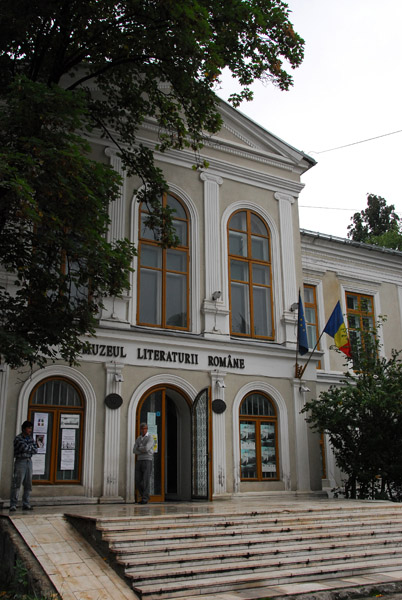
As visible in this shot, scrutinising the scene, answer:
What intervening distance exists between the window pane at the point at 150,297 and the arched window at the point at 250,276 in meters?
2.11

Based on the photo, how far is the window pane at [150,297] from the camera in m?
14.5

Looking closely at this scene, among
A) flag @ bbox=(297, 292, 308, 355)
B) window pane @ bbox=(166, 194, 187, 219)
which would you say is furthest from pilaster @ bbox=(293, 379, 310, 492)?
window pane @ bbox=(166, 194, 187, 219)

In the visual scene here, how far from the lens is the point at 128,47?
39.0 feet

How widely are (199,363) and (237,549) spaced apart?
6.70 metres

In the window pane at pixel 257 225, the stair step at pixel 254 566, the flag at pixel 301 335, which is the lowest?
the stair step at pixel 254 566

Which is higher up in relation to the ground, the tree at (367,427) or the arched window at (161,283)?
the arched window at (161,283)

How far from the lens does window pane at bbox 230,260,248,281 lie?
16.1m

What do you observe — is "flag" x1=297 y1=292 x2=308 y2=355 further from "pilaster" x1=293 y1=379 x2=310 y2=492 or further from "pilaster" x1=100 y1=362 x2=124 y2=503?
"pilaster" x1=100 y1=362 x2=124 y2=503

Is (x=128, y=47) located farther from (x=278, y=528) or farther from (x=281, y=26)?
(x=278, y=528)

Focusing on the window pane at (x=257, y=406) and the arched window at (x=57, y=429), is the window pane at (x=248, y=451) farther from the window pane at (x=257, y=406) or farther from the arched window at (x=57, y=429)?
the arched window at (x=57, y=429)

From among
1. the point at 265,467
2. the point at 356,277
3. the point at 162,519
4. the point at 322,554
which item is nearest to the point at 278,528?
the point at 322,554

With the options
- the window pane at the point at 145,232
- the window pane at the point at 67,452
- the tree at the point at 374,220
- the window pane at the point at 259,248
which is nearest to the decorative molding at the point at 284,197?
the window pane at the point at 259,248

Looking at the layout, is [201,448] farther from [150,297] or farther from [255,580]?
[255,580]

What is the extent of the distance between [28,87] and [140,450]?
7079 mm
